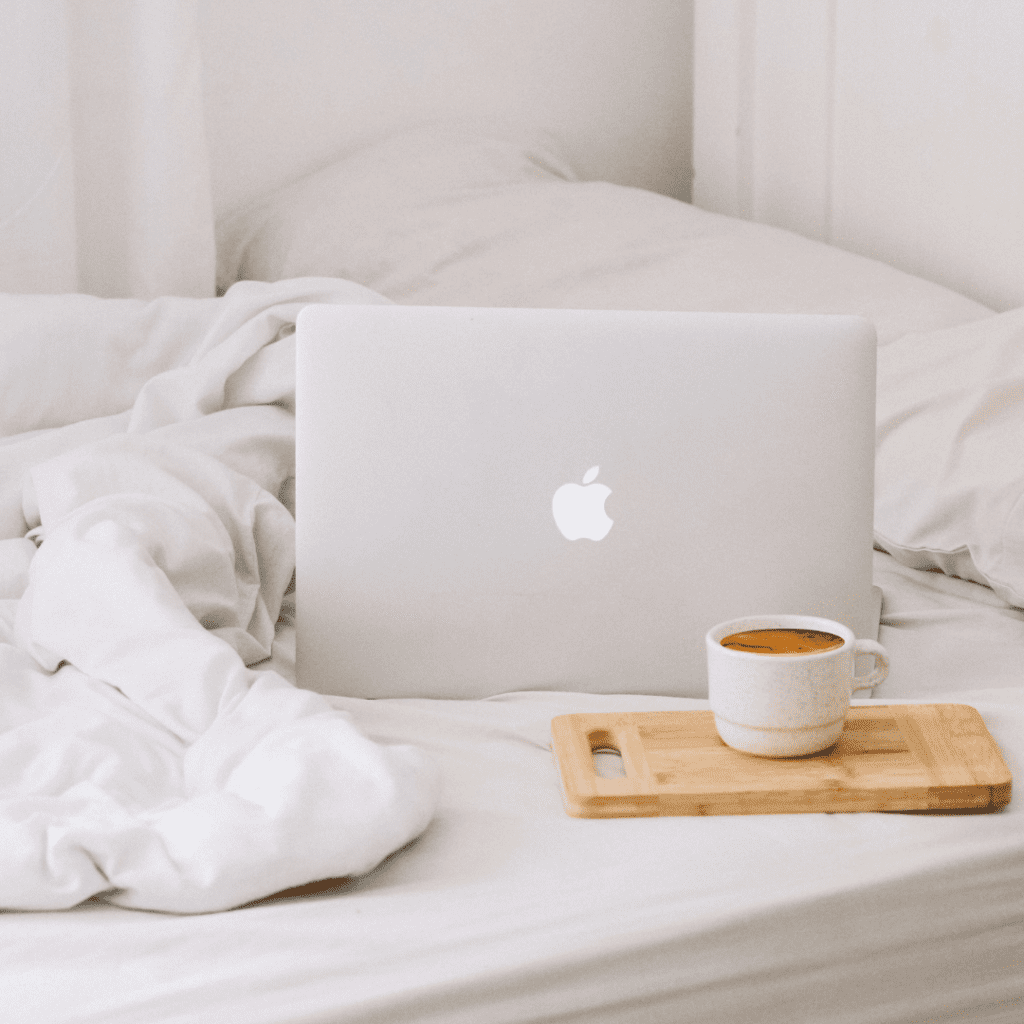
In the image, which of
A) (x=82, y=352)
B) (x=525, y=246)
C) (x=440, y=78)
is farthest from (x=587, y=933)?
(x=440, y=78)

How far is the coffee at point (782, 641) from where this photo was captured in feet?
2.60

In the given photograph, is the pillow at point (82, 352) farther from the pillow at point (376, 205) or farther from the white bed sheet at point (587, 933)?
the white bed sheet at point (587, 933)

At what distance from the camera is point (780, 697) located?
76 cm

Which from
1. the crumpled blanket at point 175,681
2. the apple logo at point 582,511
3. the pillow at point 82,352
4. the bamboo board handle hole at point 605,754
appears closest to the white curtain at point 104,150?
the pillow at point 82,352

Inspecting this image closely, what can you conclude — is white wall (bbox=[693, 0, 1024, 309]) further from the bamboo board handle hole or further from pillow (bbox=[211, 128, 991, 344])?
the bamboo board handle hole

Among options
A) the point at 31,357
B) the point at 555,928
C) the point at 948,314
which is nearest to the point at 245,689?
the point at 555,928

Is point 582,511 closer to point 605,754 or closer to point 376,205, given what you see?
point 605,754

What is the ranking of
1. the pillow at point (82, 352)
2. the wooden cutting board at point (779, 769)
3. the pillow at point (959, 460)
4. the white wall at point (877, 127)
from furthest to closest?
the white wall at point (877, 127) < the pillow at point (82, 352) < the pillow at point (959, 460) < the wooden cutting board at point (779, 769)

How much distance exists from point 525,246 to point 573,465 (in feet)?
3.59

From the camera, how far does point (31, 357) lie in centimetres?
155

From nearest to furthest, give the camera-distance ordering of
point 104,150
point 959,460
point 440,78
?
point 959,460, point 104,150, point 440,78

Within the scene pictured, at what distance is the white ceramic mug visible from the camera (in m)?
0.75

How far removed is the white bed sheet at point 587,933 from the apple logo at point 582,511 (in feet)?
0.56

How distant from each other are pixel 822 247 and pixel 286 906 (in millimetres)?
1354
